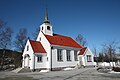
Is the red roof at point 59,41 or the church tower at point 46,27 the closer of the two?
the red roof at point 59,41

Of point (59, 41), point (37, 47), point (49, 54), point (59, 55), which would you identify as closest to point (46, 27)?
point (59, 41)

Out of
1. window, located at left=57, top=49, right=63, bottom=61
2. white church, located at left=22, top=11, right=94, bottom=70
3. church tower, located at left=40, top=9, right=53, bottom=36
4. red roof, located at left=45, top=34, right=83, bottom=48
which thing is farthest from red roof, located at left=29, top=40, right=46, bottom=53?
church tower, located at left=40, top=9, right=53, bottom=36

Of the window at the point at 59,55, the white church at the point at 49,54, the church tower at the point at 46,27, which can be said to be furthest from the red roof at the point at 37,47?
the church tower at the point at 46,27

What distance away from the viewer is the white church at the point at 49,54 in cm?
2921

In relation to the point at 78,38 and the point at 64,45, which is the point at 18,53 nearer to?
the point at 64,45

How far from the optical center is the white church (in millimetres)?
29211

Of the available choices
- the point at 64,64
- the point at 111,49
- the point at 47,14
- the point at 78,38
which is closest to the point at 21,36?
the point at 47,14

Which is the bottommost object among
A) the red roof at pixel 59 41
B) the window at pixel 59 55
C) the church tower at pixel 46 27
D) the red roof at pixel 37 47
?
the window at pixel 59 55

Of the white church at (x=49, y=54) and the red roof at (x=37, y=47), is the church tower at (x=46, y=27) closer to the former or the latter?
the white church at (x=49, y=54)

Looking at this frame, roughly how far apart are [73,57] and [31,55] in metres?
11.3

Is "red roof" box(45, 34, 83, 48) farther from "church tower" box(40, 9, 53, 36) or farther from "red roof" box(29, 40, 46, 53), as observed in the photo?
"red roof" box(29, 40, 46, 53)

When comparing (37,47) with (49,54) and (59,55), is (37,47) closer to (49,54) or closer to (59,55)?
(49,54)

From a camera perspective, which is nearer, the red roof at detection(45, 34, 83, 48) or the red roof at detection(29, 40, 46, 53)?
the red roof at detection(29, 40, 46, 53)

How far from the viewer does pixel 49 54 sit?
1172 inches
